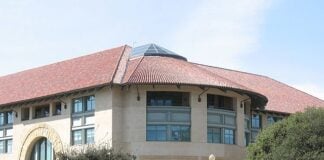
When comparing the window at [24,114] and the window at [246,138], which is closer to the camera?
the window at [246,138]

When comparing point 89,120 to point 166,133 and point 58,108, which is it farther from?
point 166,133

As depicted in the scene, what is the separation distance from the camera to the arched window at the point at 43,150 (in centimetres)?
6191

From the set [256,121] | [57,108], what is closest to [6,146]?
[57,108]

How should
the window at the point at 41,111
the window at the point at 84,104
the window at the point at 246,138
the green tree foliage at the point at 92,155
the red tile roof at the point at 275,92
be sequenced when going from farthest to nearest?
the red tile roof at the point at 275,92 → the window at the point at 41,111 → the window at the point at 246,138 → the window at the point at 84,104 → the green tree foliage at the point at 92,155

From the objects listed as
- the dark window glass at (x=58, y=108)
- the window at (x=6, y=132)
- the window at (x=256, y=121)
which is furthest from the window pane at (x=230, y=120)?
the window at (x=6, y=132)

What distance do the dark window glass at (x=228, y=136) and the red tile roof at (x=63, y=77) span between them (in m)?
10.3

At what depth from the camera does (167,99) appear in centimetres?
5662

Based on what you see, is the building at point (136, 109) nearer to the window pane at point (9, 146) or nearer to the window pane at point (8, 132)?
the window pane at point (9, 146)

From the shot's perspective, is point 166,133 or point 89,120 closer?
point 166,133

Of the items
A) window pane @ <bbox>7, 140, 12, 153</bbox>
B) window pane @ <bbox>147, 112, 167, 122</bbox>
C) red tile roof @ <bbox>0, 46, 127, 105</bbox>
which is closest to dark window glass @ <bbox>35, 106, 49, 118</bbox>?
red tile roof @ <bbox>0, 46, 127, 105</bbox>

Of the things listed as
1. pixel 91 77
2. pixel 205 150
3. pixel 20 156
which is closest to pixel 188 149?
pixel 205 150

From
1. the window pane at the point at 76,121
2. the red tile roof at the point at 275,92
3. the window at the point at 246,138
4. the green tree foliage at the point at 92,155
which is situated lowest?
the green tree foliage at the point at 92,155

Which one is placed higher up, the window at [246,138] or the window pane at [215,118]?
the window pane at [215,118]

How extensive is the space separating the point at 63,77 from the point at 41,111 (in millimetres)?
3693
